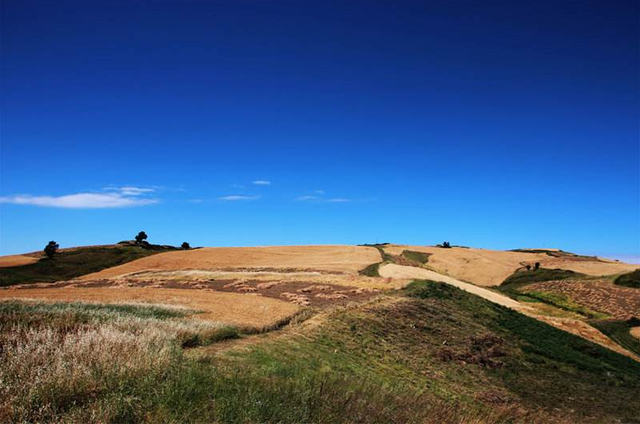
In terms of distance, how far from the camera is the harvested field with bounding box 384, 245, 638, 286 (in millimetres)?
70250

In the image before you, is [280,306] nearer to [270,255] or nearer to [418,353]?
[418,353]

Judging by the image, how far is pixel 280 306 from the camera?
27062 mm

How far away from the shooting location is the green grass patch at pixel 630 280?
56.7 metres

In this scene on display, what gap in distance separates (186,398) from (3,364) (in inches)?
152

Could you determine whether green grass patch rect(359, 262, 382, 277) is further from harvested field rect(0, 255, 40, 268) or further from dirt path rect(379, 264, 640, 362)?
harvested field rect(0, 255, 40, 268)

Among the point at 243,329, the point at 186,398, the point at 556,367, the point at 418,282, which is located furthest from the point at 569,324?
the point at 186,398

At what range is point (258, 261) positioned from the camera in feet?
205

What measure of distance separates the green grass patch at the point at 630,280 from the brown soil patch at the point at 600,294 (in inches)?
68.1

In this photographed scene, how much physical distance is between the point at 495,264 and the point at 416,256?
15239 mm

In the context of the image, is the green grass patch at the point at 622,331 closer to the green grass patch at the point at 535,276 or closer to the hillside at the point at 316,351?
the hillside at the point at 316,351

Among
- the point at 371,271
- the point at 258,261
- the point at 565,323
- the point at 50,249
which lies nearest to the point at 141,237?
the point at 50,249

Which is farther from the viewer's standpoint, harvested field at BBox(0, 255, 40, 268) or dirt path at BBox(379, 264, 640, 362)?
harvested field at BBox(0, 255, 40, 268)

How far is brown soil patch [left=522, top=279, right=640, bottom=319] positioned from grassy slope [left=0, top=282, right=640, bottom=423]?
67.3 ft

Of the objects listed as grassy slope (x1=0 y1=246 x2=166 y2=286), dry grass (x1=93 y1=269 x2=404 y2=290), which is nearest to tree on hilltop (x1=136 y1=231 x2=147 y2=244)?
grassy slope (x1=0 y1=246 x2=166 y2=286)
